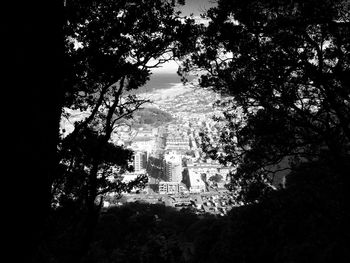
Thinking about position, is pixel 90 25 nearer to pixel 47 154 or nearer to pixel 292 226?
pixel 47 154

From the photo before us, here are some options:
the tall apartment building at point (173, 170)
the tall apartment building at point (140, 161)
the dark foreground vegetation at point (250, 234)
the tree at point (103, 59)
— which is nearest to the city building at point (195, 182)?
the tall apartment building at point (173, 170)

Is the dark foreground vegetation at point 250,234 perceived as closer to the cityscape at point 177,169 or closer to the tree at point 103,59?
the tree at point 103,59

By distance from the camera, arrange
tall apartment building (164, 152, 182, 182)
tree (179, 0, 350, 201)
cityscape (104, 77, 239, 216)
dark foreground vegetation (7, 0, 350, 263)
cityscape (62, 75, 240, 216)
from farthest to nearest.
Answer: tall apartment building (164, 152, 182, 182) → cityscape (104, 77, 239, 216) → cityscape (62, 75, 240, 216) → dark foreground vegetation (7, 0, 350, 263) → tree (179, 0, 350, 201)

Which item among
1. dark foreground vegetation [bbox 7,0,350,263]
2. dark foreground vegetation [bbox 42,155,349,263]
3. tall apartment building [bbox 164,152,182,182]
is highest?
tall apartment building [bbox 164,152,182,182]

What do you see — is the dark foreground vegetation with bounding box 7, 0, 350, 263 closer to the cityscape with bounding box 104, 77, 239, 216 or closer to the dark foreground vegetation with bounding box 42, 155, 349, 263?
the dark foreground vegetation with bounding box 42, 155, 349, 263

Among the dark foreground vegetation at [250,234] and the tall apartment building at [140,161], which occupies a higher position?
the tall apartment building at [140,161]

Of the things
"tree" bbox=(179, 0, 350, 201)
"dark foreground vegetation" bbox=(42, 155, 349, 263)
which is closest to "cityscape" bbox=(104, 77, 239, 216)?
"dark foreground vegetation" bbox=(42, 155, 349, 263)
